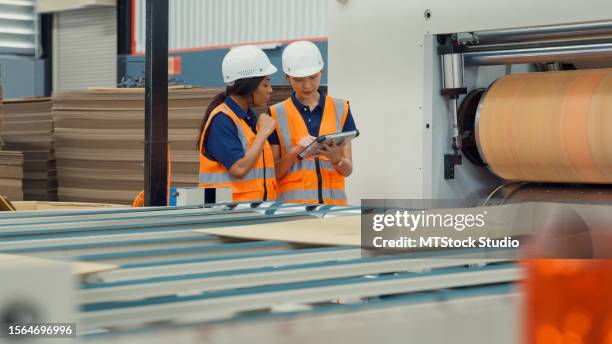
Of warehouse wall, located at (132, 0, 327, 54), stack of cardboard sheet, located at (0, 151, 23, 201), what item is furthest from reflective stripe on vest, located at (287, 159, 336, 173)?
warehouse wall, located at (132, 0, 327, 54)

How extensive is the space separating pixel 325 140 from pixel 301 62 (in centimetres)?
41

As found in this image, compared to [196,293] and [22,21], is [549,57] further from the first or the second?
[22,21]

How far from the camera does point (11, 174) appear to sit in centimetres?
467

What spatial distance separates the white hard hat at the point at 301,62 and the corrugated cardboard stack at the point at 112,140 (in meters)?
1.30

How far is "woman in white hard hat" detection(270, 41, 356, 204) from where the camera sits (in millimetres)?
2949

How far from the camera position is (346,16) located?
2.82m

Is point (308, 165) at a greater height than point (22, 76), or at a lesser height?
lesser

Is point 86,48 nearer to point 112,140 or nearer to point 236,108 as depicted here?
point 112,140

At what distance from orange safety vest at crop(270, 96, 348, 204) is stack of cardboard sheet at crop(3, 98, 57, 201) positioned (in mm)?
2446

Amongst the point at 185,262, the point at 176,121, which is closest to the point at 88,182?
the point at 176,121

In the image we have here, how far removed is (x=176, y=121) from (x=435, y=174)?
2.08 metres

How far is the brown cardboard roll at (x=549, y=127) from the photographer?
2559mm

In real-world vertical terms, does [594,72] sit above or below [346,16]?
below

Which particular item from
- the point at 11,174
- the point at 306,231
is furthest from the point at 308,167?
the point at 11,174
